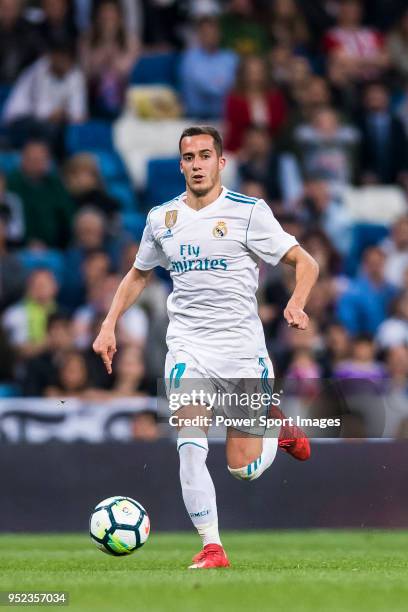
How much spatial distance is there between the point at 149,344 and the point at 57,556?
507cm

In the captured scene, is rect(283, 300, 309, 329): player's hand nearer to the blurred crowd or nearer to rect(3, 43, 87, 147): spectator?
the blurred crowd

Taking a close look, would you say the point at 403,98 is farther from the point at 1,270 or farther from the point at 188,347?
the point at 188,347

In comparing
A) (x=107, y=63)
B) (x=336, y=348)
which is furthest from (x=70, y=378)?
(x=107, y=63)

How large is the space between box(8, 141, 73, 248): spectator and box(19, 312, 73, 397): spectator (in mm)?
1803

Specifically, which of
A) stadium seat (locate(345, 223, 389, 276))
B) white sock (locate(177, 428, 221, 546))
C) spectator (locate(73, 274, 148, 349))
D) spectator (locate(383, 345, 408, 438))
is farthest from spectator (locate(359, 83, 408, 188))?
white sock (locate(177, 428, 221, 546))

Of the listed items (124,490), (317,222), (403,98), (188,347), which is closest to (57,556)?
(188,347)

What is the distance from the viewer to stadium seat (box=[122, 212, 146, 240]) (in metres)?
17.1

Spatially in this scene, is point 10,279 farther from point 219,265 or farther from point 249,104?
point 219,265

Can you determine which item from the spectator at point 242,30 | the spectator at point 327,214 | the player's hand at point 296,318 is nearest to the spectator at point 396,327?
the spectator at point 327,214

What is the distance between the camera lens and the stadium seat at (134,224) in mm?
17062

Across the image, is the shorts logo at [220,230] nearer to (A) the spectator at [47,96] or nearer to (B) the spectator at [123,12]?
(A) the spectator at [47,96]

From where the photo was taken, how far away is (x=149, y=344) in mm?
15141

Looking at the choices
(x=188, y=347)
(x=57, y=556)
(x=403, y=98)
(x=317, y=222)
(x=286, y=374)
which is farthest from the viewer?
(x=403, y=98)

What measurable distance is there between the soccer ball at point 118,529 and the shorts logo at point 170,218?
5.12 ft
